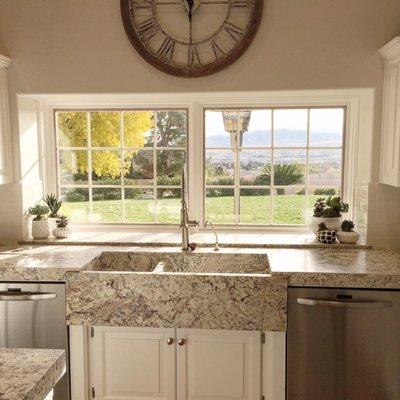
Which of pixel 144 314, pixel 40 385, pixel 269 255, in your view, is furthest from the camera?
pixel 269 255

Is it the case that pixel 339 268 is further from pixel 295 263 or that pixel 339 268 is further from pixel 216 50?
pixel 216 50

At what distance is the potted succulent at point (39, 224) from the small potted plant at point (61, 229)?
0.19ft

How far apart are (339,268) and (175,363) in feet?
3.13

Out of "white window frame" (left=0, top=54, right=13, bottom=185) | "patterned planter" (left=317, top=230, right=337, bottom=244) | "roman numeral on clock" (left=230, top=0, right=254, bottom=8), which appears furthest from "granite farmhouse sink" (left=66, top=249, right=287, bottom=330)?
"roman numeral on clock" (left=230, top=0, right=254, bottom=8)

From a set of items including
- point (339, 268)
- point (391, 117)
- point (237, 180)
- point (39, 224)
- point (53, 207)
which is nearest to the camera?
point (339, 268)

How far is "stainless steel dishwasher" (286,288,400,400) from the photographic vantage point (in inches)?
82.0

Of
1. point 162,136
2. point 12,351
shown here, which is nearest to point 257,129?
point 162,136

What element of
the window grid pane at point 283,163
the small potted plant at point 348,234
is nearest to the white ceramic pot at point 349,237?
the small potted plant at point 348,234

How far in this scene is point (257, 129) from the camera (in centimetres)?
299

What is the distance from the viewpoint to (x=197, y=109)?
2979 mm

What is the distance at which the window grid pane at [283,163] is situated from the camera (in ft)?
9.70

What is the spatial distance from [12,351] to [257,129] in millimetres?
2220

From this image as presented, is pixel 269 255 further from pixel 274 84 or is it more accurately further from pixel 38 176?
pixel 38 176

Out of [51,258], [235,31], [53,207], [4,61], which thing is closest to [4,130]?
[4,61]
